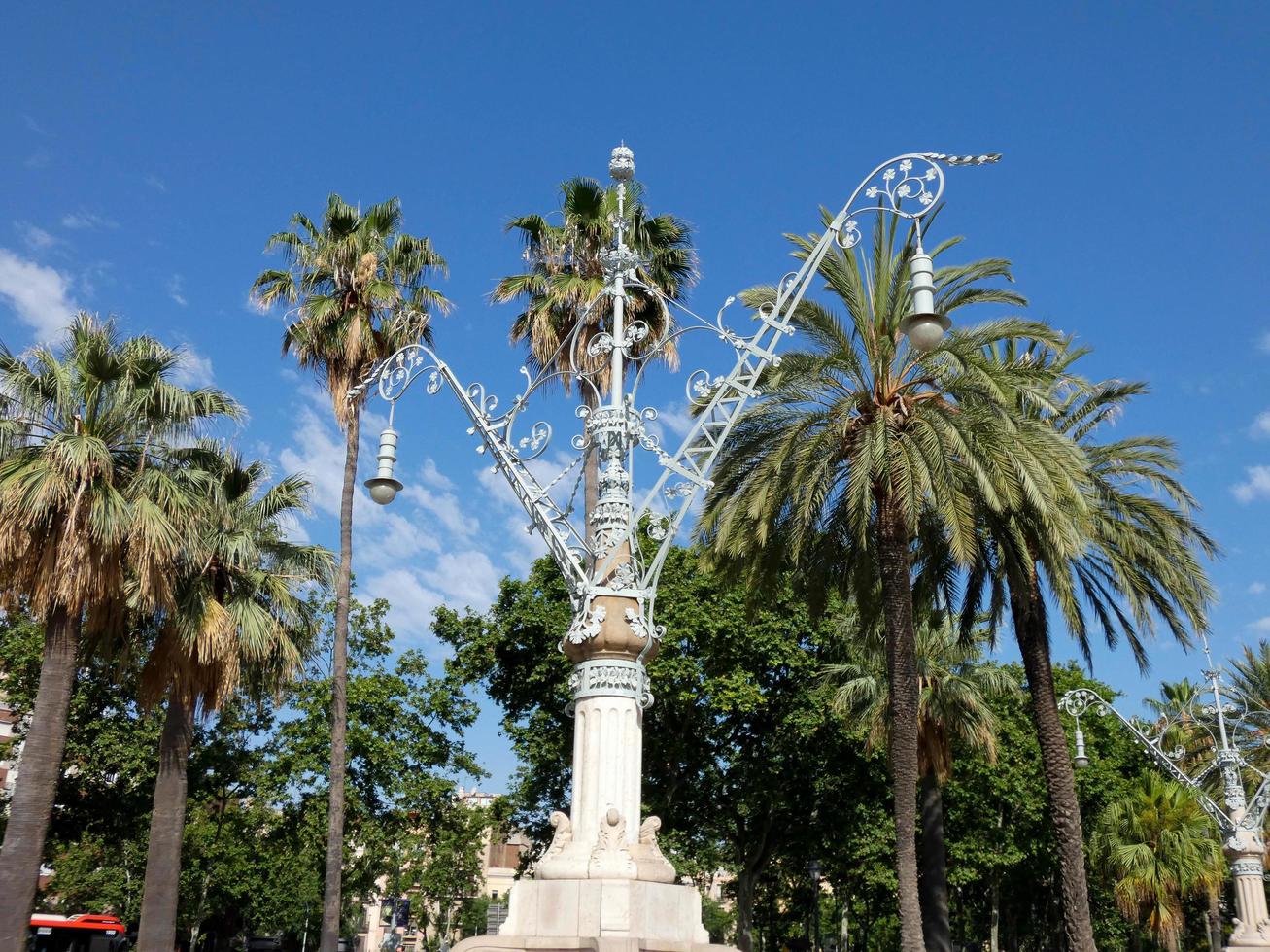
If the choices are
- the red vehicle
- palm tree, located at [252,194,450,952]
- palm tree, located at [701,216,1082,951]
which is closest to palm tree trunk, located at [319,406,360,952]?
palm tree, located at [252,194,450,952]

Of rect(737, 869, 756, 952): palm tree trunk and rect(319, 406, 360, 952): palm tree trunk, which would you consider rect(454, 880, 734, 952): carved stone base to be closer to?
rect(319, 406, 360, 952): palm tree trunk

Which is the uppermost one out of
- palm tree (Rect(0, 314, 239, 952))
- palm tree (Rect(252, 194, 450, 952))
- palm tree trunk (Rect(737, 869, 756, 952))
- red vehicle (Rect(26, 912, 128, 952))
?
palm tree (Rect(252, 194, 450, 952))

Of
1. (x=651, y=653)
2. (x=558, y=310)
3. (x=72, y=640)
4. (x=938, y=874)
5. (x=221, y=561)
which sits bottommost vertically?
(x=938, y=874)

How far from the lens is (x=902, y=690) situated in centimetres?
1572

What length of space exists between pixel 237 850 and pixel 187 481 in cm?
2467

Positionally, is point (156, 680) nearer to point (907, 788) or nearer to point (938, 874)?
point (907, 788)

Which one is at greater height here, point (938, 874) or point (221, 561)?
point (221, 561)

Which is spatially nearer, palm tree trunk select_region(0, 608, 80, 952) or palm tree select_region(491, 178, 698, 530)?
palm tree trunk select_region(0, 608, 80, 952)

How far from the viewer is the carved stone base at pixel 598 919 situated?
7773 millimetres

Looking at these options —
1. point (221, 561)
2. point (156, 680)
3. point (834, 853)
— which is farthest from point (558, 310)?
point (834, 853)

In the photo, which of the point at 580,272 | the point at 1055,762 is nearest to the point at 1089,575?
the point at 1055,762

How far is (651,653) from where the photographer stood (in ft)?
30.1

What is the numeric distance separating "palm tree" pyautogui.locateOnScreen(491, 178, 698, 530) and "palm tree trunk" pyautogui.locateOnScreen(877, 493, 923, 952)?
7.76 meters

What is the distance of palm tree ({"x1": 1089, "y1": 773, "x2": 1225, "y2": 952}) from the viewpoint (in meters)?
29.1
